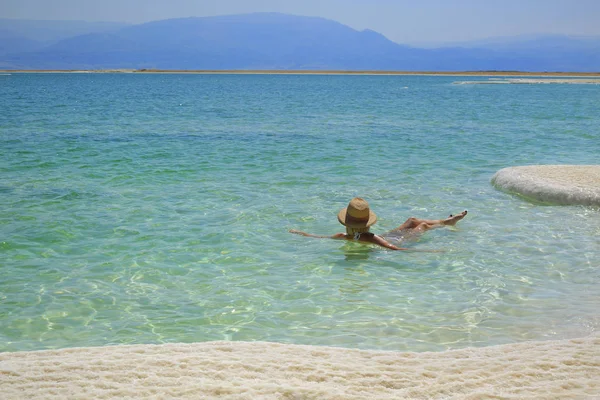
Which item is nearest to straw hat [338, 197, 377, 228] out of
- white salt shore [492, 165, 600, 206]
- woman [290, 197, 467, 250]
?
woman [290, 197, 467, 250]

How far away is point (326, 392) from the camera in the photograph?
14.5ft

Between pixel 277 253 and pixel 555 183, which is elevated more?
pixel 555 183

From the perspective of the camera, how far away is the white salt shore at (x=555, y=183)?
12.3 meters

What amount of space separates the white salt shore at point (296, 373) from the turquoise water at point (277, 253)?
0.97m

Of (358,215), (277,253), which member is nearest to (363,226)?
(358,215)

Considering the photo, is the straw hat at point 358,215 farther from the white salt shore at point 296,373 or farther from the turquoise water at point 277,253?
the white salt shore at point 296,373

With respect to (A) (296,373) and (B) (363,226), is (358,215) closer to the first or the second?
(B) (363,226)

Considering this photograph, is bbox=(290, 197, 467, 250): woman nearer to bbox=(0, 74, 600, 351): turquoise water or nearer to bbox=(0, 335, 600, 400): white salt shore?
bbox=(0, 74, 600, 351): turquoise water

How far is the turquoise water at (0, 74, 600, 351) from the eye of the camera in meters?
6.82

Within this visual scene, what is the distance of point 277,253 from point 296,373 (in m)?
4.63

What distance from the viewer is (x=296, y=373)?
15.9 ft

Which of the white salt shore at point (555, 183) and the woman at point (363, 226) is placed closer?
the woman at point (363, 226)

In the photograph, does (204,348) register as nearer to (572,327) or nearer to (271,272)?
(271,272)

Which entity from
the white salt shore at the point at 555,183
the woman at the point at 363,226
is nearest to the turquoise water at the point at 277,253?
the woman at the point at 363,226
